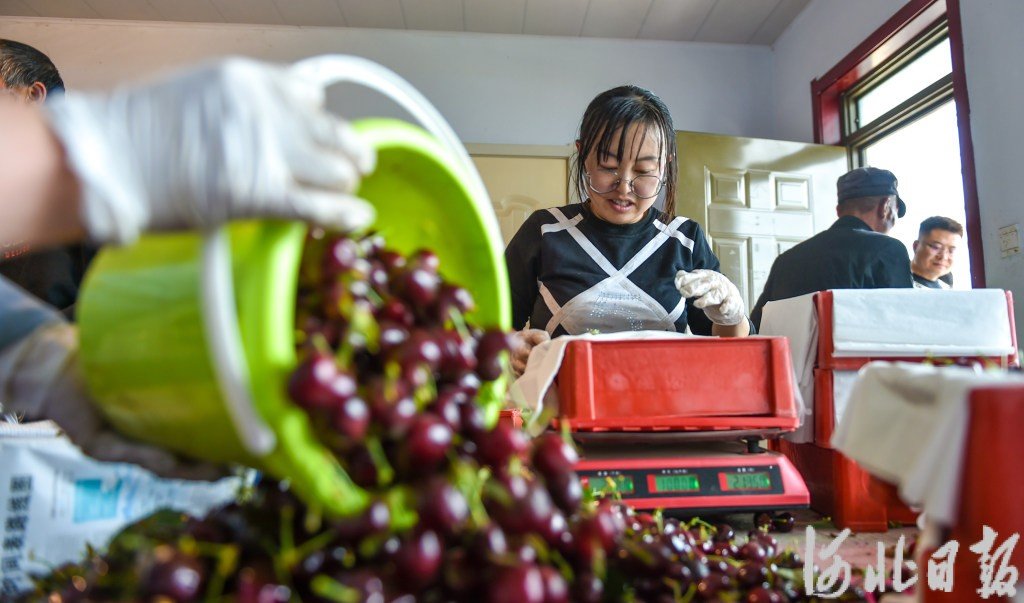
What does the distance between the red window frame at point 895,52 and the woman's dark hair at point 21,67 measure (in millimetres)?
2889

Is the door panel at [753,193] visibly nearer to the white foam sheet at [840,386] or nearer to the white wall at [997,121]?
the white wall at [997,121]

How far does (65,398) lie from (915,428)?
0.73m

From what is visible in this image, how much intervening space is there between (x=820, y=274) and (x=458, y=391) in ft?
7.16

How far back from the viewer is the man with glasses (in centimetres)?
305

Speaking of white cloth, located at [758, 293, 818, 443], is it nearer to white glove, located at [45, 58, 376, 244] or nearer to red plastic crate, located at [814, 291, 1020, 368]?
red plastic crate, located at [814, 291, 1020, 368]

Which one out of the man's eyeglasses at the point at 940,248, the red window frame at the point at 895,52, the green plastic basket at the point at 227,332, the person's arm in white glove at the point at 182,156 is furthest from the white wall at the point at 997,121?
the person's arm in white glove at the point at 182,156

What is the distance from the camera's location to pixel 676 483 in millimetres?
1080

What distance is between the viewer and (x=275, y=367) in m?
0.43

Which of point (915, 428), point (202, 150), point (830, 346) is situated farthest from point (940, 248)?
point (202, 150)

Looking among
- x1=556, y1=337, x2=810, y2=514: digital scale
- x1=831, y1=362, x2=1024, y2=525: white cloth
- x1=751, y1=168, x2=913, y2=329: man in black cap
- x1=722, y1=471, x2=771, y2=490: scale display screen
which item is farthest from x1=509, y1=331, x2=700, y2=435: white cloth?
x1=751, y1=168, x2=913, y2=329: man in black cap

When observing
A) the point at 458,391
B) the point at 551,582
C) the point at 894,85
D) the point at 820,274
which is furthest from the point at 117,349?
the point at 894,85

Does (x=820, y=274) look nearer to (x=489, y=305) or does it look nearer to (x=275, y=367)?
(x=489, y=305)

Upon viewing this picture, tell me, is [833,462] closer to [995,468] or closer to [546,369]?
[546,369]

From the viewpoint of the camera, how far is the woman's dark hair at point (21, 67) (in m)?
1.43
